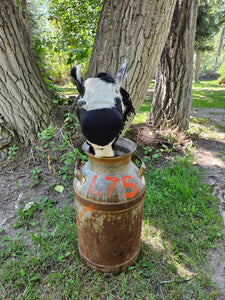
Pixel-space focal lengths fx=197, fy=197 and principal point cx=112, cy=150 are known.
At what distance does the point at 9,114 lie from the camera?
3.03m

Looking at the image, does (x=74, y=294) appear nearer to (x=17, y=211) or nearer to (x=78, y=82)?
(x=17, y=211)

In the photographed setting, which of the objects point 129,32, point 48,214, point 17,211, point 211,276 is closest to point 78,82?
point 129,32

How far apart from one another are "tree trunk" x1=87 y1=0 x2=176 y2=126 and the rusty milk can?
3.99 feet

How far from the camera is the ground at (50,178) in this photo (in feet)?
7.70

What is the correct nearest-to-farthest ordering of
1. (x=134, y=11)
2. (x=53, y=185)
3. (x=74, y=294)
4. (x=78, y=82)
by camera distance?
1. (x=78, y=82)
2. (x=74, y=294)
3. (x=134, y=11)
4. (x=53, y=185)

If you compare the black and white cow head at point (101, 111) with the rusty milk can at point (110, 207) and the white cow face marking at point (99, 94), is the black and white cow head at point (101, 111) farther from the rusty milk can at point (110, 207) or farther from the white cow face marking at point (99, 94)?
the rusty milk can at point (110, 207)

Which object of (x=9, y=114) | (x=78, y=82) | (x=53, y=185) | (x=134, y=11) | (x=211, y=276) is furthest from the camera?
(x=9, y=114)

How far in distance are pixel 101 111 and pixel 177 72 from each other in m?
3.41

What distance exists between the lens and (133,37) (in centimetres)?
235

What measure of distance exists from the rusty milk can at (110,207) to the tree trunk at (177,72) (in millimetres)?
2840

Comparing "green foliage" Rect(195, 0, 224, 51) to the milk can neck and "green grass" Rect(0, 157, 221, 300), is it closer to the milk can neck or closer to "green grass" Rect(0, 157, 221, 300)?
"green grass" Rect(0, 157, 221, 300)

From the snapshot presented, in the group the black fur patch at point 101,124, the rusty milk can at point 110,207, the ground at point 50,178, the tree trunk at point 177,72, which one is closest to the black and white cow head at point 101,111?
the black fur patch at point 101,124

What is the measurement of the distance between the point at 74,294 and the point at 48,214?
3.34 ft

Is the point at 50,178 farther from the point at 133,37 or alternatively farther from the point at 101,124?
the point at 133,37
